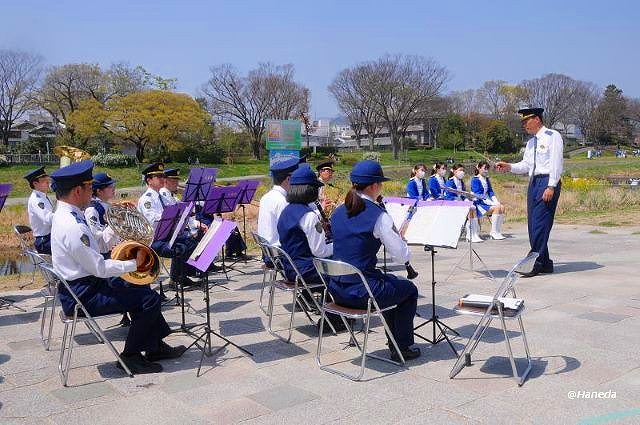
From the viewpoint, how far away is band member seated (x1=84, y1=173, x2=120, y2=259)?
5.84 m

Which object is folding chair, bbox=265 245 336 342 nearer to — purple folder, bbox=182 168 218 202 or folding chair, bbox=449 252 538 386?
folding chair, bbox=449 252 538 386

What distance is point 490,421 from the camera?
384 centimetres

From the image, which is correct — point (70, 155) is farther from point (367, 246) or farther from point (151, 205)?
point (367, 246)

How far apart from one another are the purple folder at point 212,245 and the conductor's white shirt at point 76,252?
1.70 feet

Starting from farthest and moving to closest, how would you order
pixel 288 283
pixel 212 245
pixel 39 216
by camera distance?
pixel 39 216 < pixel 288 283 < pixel 212 245

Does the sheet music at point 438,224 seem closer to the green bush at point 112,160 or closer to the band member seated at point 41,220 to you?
the band member seated at point 41,220

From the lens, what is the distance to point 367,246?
15.7 feet

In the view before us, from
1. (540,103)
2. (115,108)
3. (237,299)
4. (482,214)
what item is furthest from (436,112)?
(237,299)

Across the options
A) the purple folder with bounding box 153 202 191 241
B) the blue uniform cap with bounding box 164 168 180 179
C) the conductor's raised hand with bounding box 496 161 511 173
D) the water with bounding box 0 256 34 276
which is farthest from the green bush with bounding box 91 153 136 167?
the purple folder with bounding box 153 202 191 241

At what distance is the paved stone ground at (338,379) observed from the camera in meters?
4.05

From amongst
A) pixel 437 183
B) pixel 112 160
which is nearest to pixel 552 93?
pixel 112 160

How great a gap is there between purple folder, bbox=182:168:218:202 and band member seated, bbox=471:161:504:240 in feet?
19.9

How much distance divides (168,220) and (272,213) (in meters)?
1.25

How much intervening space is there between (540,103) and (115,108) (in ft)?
160
